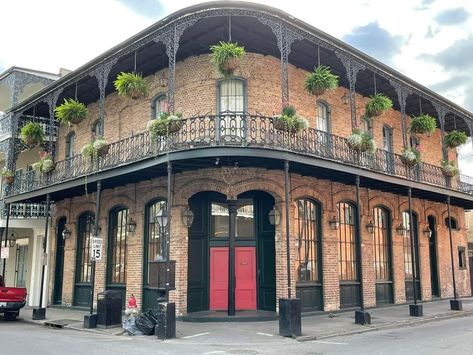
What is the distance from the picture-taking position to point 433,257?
20234mm

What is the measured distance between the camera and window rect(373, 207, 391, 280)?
56.3 ft

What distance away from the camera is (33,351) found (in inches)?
345

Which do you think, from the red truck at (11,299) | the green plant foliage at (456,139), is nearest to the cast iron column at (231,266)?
the red truck at (11,299)

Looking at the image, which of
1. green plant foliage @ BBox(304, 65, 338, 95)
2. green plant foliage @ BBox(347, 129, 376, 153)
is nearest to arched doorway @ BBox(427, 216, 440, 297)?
green plant foliage @ BBox(347, 129, 376, 153)

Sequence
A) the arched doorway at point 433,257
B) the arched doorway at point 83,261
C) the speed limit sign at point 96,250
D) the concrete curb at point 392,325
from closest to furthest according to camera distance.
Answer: the concrete curb at point 392,325 → the speed limit sign at point 96,250 → the arched doorway at point 83,261 → the arched doorway at point 433,257

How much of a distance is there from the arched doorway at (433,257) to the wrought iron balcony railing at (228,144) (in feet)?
6.61

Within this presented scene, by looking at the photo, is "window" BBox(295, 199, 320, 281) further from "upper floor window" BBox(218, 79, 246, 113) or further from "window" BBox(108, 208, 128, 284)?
"window" BBox(108, 208, 128, 284)

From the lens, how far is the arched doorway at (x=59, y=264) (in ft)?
62.4

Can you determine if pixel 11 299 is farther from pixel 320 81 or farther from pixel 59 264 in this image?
pixel 320 81

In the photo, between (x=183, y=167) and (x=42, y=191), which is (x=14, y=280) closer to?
(x=42, y=191)

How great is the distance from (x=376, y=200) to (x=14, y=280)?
681 inches

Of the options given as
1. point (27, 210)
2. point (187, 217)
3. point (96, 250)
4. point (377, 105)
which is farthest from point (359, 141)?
point (27, 210)

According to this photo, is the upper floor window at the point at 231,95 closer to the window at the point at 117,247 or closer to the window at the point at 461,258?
the window at the point at 117,247

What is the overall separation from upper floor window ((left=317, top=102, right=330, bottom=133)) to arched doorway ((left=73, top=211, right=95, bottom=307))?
9071 millimetres
